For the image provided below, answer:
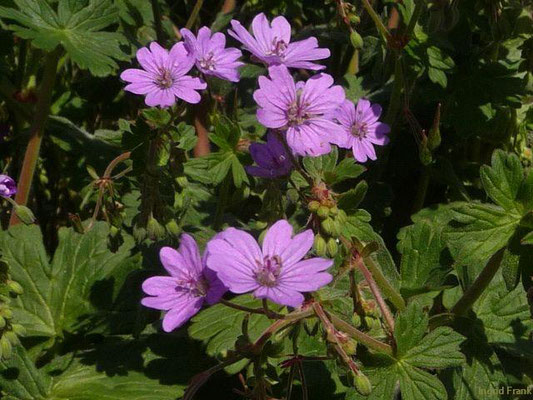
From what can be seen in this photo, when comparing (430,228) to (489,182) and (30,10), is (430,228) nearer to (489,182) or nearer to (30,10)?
(489,182)

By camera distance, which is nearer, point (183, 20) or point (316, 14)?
point (316, 14)

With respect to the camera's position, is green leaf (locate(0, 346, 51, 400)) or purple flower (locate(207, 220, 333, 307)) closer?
purple flower (locate(207, 220, 333, 307))

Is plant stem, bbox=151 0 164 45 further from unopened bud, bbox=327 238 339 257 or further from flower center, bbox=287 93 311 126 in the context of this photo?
unopened bud, bbox=327 238 339 257

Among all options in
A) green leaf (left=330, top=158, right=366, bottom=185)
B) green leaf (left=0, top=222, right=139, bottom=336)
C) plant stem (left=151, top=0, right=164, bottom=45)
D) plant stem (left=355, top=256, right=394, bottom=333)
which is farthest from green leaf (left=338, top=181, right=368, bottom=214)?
plant stem (left=151, top=0, right=164, bottom=45)

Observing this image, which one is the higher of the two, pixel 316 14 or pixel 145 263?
pixel 316 14

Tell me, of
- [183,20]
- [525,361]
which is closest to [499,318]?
[525,361]

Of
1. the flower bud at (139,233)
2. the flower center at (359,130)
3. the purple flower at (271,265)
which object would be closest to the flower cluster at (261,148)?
the purple flower at (271,265)

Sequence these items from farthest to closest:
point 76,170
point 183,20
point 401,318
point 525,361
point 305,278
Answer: point 183,20, point 76,170, point 525,361, point 401,318, point 305,278
